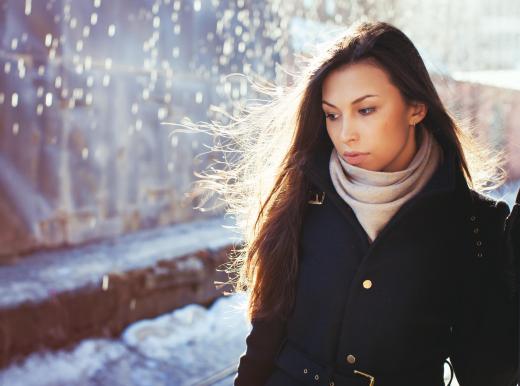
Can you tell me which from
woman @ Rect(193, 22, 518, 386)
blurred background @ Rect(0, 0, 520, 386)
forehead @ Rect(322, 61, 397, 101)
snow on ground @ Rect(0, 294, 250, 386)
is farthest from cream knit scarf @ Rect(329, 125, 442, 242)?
snow on ground @ Rect(0, 294, 250, 386)

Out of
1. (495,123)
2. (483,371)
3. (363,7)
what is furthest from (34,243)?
(495,123)

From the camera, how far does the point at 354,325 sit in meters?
1.57

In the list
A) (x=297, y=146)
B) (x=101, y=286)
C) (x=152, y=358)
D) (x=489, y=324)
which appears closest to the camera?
(x=489, y=324)

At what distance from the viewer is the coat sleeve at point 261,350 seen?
1741 mm

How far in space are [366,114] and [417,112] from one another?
24cm

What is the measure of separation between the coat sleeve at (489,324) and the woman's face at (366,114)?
38 cm

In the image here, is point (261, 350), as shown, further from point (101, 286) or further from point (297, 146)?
point (101, 286)

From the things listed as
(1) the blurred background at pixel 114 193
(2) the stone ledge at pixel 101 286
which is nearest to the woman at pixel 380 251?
(1) the blurred background at pixel 114 193

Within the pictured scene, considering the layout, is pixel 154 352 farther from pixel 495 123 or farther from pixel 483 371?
pixel 495 123

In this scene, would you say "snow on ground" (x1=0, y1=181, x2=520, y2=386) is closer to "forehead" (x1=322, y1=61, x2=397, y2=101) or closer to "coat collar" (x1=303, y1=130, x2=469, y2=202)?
"coat collar" (x1=303, y1=130, x2=469, y2=202)

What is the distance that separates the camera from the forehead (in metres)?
1.59

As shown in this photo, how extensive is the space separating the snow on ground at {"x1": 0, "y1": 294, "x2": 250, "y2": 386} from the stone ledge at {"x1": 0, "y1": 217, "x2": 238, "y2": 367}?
10 cm

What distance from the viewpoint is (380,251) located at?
5.15ft

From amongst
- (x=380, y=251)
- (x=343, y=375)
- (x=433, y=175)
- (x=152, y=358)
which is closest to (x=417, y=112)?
(x=433, y=175)
